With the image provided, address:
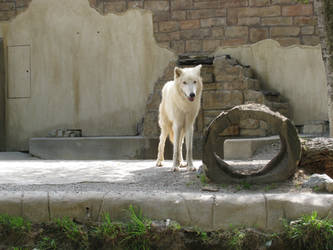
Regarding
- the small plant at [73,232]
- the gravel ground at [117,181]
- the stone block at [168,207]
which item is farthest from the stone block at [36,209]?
the stone block at [168,207]

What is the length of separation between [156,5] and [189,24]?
92cm

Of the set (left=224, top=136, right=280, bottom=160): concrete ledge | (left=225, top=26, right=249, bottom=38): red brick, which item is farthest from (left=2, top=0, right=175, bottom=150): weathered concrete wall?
(left=224, top=136, right=280, bottom=160): concrete ledge

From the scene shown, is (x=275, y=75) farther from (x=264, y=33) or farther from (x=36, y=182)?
(x=36, y=182)

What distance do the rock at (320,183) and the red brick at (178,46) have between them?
6242 mm

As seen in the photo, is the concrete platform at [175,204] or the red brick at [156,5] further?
the red brick at [156,5]

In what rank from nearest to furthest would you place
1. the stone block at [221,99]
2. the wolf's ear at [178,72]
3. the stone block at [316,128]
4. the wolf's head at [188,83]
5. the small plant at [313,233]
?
the small plant at [313,233]
the wolf's head at [188,83]
the wolf's ear at [178,72]
the stone block at [316,128]
the stone block at [221,99]

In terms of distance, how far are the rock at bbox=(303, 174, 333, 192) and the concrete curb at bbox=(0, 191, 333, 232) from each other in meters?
0.19

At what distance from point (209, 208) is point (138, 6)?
24.4 ft

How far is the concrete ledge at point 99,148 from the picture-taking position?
29.6 ft

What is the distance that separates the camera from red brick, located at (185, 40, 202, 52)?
957 centimetres

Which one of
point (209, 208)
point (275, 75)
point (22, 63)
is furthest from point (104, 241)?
point (22, 63)

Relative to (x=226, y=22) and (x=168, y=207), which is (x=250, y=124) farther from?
(x=168, y=207)

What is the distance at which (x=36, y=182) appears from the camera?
175 inches

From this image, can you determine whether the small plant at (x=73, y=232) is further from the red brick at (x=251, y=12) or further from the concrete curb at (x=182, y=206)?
the red brick at (x=251, y=12)
